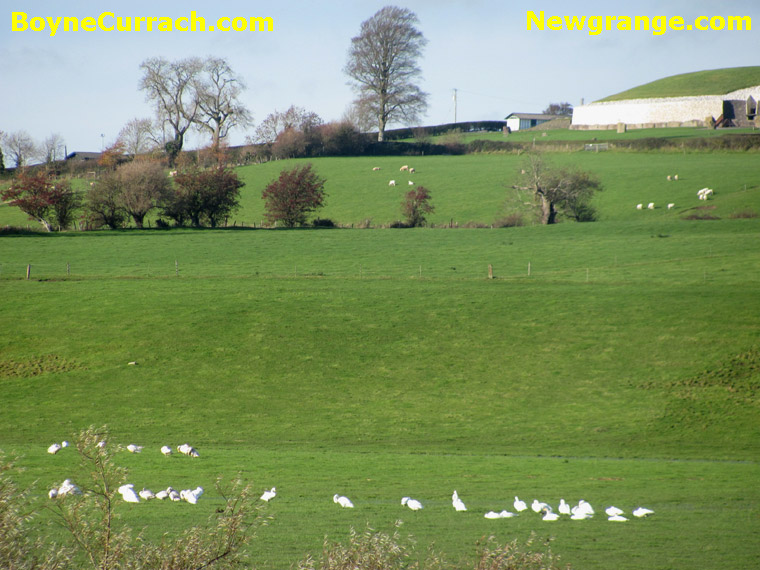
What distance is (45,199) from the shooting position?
62375mm

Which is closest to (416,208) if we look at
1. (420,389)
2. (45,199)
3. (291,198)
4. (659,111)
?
(291,198)

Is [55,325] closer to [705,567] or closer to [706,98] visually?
[705,567]

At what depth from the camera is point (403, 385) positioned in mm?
26859

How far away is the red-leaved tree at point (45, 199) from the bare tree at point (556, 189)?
4189 centimetres

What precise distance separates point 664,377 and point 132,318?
23.9m

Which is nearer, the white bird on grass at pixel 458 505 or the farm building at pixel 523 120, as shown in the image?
the white bird on grass at pixel 458 505

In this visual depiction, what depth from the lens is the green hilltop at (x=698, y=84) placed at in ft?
395

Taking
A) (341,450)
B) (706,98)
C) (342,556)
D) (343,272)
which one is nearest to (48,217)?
(343,272)

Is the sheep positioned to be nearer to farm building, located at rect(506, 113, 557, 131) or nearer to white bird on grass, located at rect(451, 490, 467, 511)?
white bird on grass, located at rect(451, 490, 467, 511)

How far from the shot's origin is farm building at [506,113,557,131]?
492 feet

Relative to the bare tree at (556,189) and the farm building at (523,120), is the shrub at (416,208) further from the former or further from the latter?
the farm building at (523,120)

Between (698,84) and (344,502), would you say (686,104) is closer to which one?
(698,84)

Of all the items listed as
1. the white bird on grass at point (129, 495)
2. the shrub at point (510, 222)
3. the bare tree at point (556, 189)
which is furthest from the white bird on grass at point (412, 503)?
the bare tree at point (556, 189)

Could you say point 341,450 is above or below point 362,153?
below
